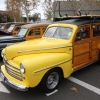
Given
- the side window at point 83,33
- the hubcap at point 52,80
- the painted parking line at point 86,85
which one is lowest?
the painted parking line at point 86,85

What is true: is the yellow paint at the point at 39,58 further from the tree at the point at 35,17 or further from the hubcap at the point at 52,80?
the tree at the point at 35,17

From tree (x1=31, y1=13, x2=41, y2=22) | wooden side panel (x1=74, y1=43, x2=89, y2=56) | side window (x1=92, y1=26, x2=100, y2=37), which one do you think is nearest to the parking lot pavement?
wooden side panel (x1=74, y1=43, x2=89, y2=56)

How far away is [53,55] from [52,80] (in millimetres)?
700

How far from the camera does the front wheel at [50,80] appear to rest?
12.4 ft

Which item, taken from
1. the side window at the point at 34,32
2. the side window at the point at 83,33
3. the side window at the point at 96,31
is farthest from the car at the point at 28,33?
the side window at the point at 83,33

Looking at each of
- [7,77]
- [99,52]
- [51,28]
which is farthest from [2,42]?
[99,52]

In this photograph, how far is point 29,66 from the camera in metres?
3.43

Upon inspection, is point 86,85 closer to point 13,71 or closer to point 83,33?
point 83,33

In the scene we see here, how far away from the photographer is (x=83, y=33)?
4.98 metres

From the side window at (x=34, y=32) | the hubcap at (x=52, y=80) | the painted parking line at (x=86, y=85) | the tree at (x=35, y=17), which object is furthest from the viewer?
the tree at (x=35, y=17)

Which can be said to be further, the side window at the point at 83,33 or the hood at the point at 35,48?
the side window at the point at 83,33

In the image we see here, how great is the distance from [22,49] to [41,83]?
110cm

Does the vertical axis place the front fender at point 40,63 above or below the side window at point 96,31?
below

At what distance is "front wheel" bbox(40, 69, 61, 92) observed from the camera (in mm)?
3775
